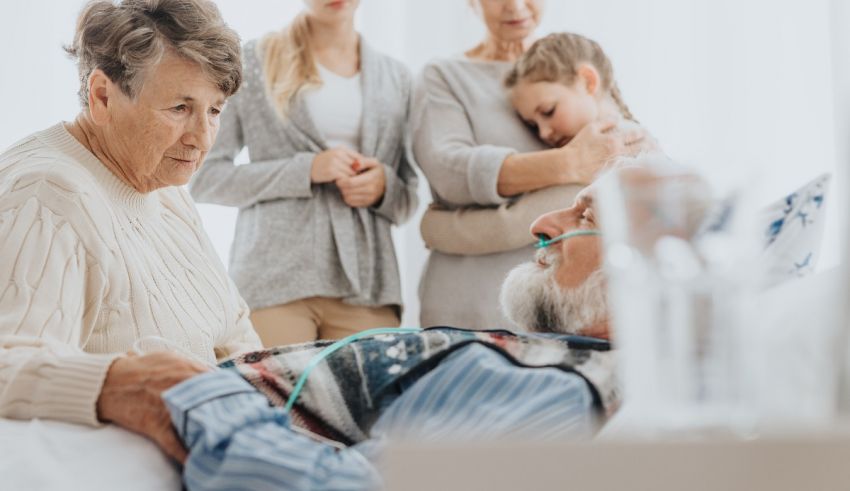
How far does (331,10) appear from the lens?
238 centimetres

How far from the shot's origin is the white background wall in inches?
110

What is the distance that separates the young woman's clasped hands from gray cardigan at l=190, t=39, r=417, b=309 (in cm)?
3

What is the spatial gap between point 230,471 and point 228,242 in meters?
2.06

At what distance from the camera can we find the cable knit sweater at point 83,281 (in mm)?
1198

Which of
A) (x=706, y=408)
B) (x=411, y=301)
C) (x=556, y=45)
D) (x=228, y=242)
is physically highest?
(x=556, y=45)

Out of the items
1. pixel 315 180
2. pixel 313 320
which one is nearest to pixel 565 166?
pixel 315 180

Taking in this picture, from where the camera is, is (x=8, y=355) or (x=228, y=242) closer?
(x=8, y=355)

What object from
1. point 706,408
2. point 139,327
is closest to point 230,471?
point 706,408

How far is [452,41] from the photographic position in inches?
122

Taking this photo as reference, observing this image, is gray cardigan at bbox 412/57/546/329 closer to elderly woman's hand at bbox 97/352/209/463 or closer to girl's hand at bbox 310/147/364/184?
girl's hand at bbox 310/147/364/184

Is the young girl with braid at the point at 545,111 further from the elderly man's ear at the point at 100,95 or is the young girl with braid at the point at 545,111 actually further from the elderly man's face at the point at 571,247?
the elderly man's ear at the point at 100,95

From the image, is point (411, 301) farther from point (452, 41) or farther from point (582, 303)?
point (582, 303)

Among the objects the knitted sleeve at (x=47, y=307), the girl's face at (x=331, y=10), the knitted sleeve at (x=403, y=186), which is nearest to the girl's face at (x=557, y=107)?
the knitted sleeve at (x=403, y=186)

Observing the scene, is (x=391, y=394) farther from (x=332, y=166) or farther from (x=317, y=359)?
(x=332, y=166)
